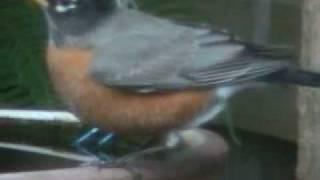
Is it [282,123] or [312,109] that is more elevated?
[312,109]

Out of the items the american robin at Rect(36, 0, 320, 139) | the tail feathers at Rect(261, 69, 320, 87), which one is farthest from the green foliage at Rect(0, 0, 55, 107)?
the tail feathers at Rect(261, 69, 320, 87)

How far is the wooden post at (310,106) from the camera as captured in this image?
3.20 meters

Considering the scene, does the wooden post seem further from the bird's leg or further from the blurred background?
the bird's leg

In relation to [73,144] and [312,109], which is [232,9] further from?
[73,144]

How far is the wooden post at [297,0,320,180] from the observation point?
3203mm

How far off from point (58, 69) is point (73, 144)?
16cm

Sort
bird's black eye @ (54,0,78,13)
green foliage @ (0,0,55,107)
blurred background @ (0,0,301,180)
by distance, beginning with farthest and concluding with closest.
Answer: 1. blurred background @ (0,0,301,180)
2. green foliage @ (0,0,55,107)
3. bird's black eye @ (54,0,78,13)

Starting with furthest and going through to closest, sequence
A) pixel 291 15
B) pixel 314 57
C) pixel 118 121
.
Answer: pixel 291 15
pixel 314 57
pixel 118 121

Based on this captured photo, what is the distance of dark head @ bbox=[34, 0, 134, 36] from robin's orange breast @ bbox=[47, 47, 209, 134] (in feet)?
0.25

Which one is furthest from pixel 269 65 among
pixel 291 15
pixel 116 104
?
pixel 291 15

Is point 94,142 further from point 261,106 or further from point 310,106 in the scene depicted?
point 261,106

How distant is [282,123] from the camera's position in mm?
4031

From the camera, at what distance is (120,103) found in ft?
8.93

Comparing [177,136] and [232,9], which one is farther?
[232,9]
